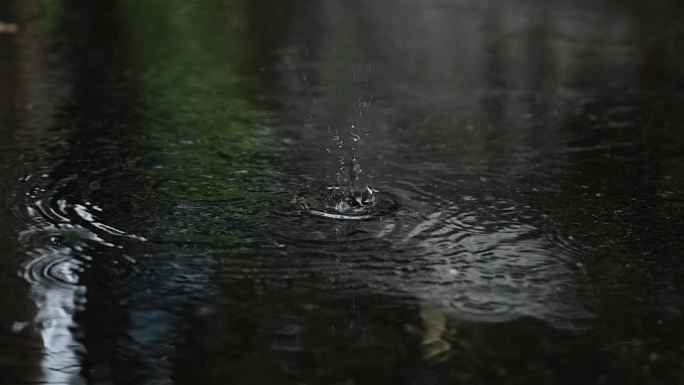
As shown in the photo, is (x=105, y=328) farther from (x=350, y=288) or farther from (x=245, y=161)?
(x=245, y=161)

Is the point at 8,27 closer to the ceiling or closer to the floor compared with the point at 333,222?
closer to the ceiling

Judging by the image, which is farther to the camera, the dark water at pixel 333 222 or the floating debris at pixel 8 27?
the floating debris at pixel 8 27

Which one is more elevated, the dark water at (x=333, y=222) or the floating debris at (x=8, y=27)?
the floating debris at (x=8, y=27)

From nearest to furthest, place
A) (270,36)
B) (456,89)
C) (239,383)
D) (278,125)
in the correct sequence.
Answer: (239,383) → (278,125) → (456,89) → (270,36)

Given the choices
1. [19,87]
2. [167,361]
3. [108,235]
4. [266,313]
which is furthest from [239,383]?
[19,87]

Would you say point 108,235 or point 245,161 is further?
point 245,161
